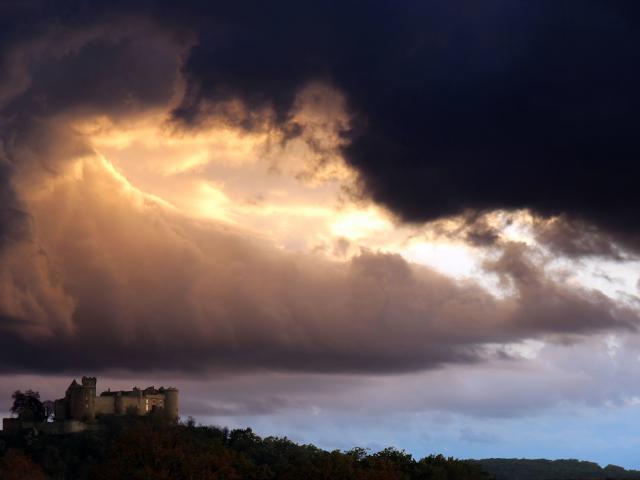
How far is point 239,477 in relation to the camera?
18688cm

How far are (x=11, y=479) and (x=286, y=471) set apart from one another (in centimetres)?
4856

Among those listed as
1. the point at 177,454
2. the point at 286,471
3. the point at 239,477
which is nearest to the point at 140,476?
the point at 177,454

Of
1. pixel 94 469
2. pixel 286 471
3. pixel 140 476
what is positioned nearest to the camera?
pixel 140 476

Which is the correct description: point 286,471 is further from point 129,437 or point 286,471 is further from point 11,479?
point 11,479

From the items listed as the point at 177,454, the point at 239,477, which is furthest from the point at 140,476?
the point at 239,477

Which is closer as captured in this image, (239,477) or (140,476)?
(140,476)

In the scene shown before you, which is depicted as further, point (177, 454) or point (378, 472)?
point (378, 472)

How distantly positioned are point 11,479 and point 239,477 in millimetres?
39930

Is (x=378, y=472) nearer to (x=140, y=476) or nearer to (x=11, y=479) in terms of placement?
(x=140, y=476)

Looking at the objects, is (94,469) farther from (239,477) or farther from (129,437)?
(239,477)

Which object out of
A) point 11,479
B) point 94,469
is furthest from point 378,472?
point 11,479

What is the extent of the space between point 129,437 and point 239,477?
70.6 ft

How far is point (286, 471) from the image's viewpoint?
196 meters

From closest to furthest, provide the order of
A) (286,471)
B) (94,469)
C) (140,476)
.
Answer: (140,476) < (94,469) < (286,471)
